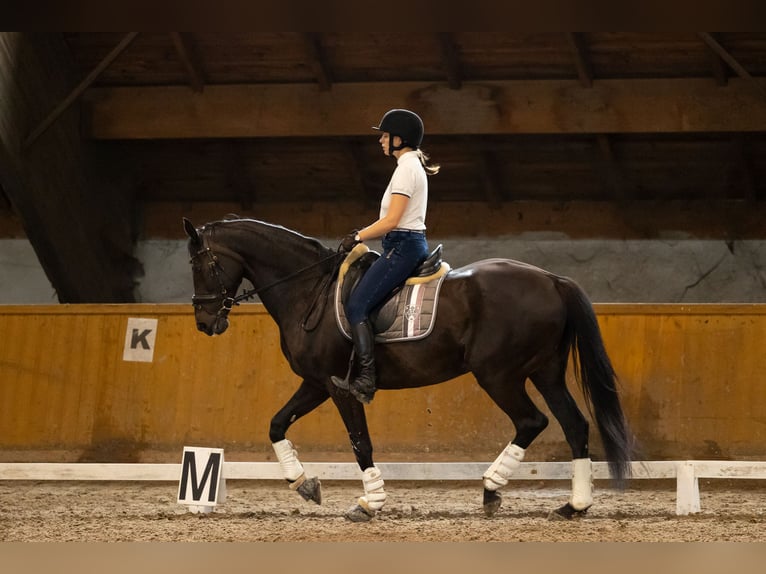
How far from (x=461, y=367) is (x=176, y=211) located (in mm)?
6107

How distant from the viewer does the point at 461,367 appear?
493cm

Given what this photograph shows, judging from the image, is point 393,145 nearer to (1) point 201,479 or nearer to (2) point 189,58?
(1) point 201,479

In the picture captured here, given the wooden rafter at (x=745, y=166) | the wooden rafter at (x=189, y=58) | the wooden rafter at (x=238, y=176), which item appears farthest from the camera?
the wooden rafter at (x=238, y=176)

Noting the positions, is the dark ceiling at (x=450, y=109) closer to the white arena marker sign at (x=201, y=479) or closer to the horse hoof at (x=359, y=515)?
the white arena marker sign at (x=201, y=479)

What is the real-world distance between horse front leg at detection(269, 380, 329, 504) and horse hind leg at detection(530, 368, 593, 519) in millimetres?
1186

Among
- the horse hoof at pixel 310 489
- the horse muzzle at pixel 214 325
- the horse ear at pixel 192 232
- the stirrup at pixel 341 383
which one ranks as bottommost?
the horse hoof at pixel 310 489

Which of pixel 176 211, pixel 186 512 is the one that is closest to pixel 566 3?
pixel 186 512

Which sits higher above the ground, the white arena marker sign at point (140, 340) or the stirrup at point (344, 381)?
the white arena marker sign at point (140, 340)

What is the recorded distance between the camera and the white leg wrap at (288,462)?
16.2 feet

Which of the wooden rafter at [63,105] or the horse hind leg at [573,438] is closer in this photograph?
the horse hind leg at [573,438]

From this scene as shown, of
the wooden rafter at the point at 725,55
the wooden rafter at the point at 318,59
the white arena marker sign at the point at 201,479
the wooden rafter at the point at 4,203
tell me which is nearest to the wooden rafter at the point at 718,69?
the wooden rafter at the point at 725,55

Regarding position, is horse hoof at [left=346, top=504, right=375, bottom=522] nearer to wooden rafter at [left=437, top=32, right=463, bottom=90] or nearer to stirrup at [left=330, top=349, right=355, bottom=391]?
stirrup at [left=330, top=349, right=355, bottom=391]

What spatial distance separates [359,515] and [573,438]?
45.5 inches

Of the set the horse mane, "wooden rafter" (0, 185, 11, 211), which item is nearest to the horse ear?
the horse mane
